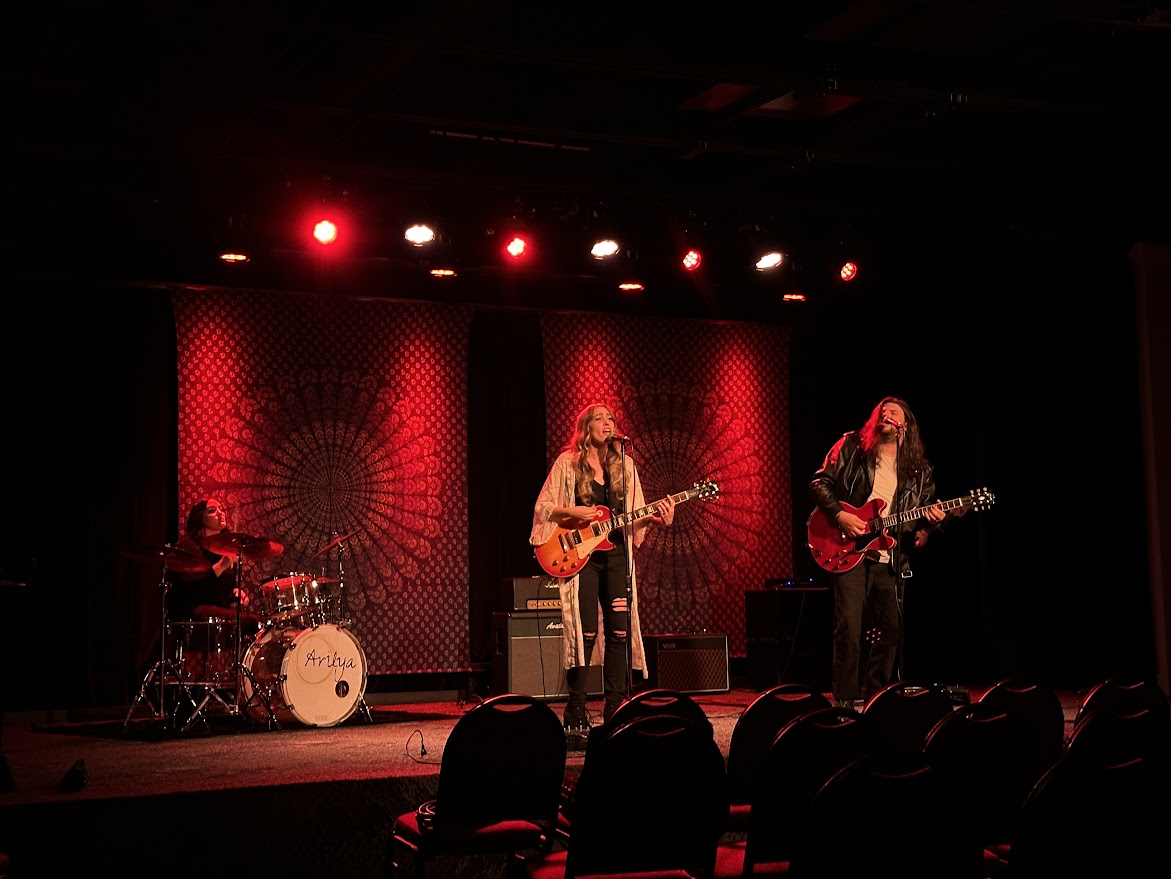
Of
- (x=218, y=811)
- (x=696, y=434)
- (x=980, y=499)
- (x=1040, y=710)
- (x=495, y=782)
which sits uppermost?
(x=696, y=434)

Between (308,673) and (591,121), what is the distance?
4.09 meters

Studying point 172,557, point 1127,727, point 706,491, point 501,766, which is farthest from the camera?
point 172,557

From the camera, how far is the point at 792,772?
12.5ft

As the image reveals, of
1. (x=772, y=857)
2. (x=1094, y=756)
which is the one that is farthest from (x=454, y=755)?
(x=1094, y=756)

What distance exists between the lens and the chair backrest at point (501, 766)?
4.09 meters

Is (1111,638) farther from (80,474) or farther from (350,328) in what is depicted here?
(80,474)

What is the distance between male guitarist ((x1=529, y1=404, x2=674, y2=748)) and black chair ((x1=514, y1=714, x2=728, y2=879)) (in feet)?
9.81

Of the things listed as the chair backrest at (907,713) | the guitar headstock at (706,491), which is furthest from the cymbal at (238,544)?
the chair backrest at (907,713)

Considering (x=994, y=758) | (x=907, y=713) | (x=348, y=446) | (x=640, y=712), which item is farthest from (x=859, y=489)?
(x=348, y=446)

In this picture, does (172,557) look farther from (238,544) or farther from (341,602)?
(341,602)

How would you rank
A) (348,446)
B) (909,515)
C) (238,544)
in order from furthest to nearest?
(348,446)
(238,544)
(909,515)

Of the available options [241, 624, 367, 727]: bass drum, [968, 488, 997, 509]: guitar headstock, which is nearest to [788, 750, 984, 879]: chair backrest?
[968, 488, 997, 509]: guitar headstock

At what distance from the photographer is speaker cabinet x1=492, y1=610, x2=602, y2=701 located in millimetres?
9602

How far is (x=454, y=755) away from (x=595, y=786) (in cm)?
64
